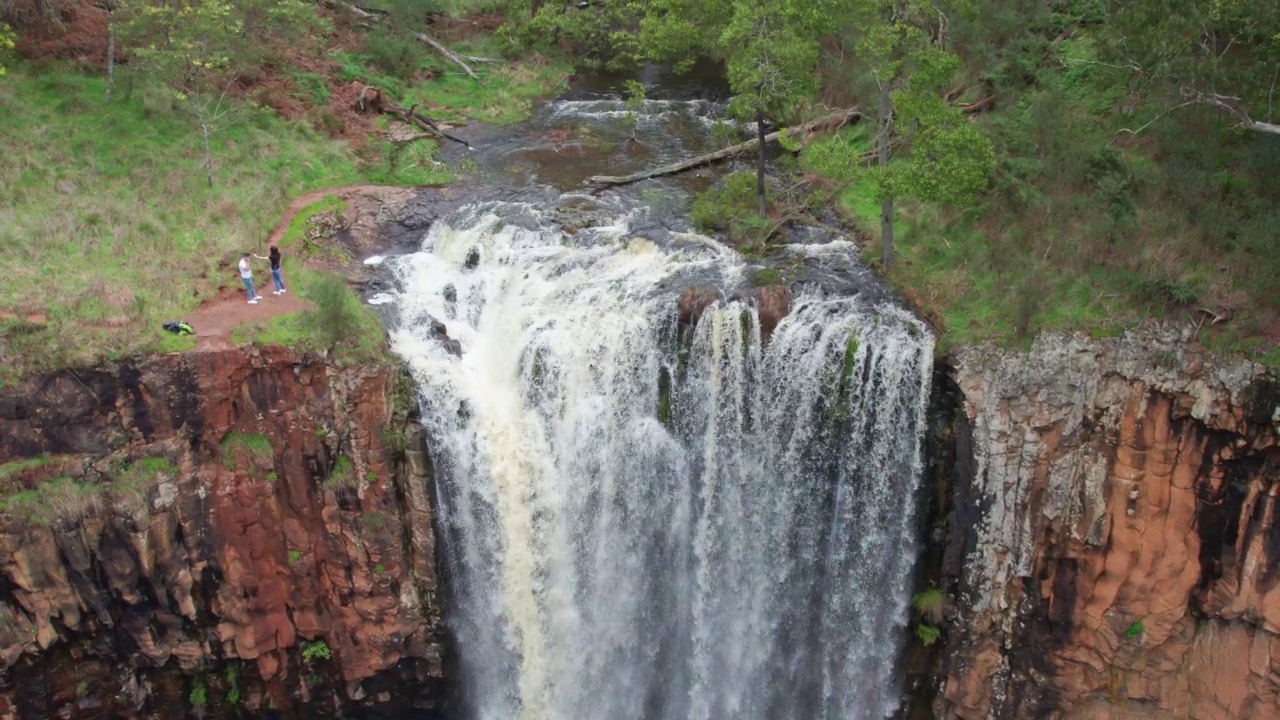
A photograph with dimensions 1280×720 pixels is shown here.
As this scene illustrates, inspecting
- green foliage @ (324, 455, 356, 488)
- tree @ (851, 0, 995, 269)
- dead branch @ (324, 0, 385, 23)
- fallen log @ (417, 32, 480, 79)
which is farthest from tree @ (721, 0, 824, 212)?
dead branch @ (324, 0, 385, 23)

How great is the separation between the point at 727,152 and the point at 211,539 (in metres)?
20.1

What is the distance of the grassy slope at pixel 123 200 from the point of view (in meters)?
21.4

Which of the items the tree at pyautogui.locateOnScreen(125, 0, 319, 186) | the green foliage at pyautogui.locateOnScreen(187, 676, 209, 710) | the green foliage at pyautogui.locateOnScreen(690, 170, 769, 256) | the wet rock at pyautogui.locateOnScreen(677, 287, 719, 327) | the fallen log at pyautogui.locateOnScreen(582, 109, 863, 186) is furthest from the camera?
the fallen log at pyautogui.locateOnScreen(582, 109, 863, 186)

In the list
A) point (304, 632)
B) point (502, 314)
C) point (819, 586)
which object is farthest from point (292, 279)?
point (819, 586)

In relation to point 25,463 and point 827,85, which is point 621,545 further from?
point 827,85

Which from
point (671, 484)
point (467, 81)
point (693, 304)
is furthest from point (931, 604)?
point (467, 81)

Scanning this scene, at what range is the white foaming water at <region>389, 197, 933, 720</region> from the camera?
21.7 meters

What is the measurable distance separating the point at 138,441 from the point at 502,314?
29.6 feet

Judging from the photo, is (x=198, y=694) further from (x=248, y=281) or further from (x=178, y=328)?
(x=248, y=281)

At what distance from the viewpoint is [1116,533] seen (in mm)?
19719

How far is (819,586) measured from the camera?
22.5 metres

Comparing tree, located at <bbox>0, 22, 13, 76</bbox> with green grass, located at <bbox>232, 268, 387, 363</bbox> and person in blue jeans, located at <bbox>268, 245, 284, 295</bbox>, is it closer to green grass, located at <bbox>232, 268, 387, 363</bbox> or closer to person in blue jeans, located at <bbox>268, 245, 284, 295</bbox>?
person in blue jeans, located at <bbox>268, 245, 284, 295</bbox>

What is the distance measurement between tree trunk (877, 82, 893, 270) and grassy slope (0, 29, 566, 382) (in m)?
15.5

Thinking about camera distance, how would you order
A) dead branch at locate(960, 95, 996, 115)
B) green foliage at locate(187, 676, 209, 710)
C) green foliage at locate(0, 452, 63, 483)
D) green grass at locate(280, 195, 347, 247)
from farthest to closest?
1. dead branch at locate(960, 95, 996, 115)
2. green grass at locate(280, 195, 347, 247)
3. green foliage at locate(187, 676, 209, 710)
4. green foliage at locate(0, 452, 63, 483)
